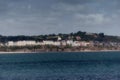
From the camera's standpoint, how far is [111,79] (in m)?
71.1

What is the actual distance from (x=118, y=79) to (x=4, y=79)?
765 inches

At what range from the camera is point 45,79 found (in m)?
74.9

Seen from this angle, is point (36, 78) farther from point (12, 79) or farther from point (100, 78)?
point (100, 78)

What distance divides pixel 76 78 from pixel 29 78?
26.9 ft

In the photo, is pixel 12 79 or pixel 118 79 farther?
pixel 12 79

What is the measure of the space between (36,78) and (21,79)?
2.98 m

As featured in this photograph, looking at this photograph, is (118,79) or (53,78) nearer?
(118,79)

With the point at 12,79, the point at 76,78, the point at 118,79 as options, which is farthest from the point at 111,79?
the point at 12,79

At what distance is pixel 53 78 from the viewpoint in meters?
76.6

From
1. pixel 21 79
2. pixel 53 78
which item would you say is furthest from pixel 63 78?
pixel 21 79

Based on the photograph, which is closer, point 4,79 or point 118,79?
point 118,79

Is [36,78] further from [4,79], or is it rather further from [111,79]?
[111,79]

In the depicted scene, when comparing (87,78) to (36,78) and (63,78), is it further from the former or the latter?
(36,78)

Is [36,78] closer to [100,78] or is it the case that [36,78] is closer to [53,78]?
[53,78]
